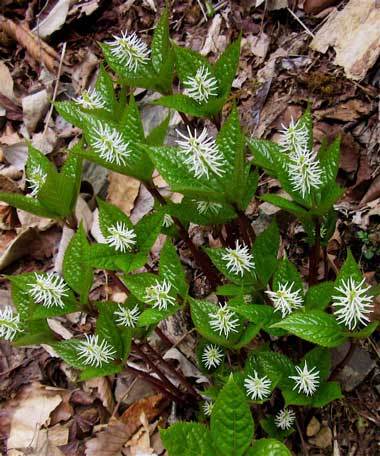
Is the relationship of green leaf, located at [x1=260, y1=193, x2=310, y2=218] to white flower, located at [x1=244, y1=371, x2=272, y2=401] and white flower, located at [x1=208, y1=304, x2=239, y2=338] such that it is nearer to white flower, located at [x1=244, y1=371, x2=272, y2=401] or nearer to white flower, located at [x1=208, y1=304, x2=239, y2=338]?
white flower, located at [x1=208, y1=304, x2=239, y2=338]

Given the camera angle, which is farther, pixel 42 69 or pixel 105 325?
pixel 42 69

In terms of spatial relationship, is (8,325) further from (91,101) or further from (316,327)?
(316,327)

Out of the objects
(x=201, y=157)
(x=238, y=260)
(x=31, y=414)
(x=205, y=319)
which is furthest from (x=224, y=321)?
(x=31, y=414)

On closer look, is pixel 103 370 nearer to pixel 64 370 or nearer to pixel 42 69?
pixel 64 370

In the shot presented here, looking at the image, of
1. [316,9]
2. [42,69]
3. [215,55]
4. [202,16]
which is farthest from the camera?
[42,69]

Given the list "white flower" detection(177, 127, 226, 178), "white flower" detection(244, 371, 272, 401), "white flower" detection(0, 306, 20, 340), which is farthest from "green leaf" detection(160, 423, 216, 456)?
"white flower" detection(177, 127, 226, 178)

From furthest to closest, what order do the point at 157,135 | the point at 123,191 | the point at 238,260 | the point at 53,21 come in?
the point at 53,21
the point at 123,191
the point at 157,135
the point at 238,260

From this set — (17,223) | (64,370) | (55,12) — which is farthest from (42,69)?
(64,370)
